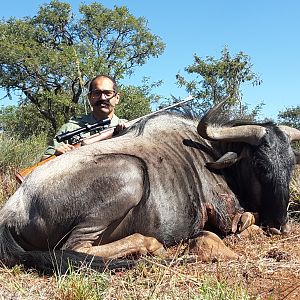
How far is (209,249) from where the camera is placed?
3967 millimetres

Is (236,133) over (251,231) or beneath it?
over

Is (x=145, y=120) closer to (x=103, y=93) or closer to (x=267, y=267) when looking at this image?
(x=103, y=93)

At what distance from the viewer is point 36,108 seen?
28281 millimetres

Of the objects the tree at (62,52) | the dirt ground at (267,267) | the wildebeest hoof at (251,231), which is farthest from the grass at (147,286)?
the tree at (62,52)

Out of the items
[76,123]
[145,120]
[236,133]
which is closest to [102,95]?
[76,123]

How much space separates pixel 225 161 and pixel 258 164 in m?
0.33

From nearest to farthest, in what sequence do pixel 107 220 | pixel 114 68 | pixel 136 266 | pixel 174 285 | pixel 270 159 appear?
pixel 174 285
pixel 136 266
pixel 107 220
pixel 270 159
pixel 114 68

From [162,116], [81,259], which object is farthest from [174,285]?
[162,116]

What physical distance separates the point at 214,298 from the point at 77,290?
74 cm

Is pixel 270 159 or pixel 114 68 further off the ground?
pixel 114 68

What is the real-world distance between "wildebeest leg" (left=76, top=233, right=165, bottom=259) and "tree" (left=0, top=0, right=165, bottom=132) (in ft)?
65.0

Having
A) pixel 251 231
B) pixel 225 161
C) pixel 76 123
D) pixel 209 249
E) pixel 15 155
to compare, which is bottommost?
pixel 251 231

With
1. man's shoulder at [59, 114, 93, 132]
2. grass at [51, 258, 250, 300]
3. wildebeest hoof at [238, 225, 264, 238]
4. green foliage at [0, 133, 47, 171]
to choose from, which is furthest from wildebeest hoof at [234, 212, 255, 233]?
green foliage at [0, 133, 47, 171]

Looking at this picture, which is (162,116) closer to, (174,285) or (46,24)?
(174,285)
